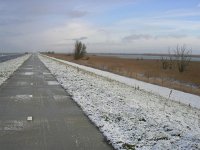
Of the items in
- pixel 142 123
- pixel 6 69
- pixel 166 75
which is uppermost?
pixel 142 123

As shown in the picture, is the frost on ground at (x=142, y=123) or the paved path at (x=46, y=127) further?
the frost on ground at (x=142, y=123)

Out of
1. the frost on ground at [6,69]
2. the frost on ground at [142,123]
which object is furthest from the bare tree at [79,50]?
the frost on ground at [142,123]

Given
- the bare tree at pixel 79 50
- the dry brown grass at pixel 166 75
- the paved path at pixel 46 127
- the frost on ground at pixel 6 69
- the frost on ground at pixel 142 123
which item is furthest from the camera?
the bare tree at pixel 79 50

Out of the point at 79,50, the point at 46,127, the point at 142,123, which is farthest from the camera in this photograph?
the point at 79,50

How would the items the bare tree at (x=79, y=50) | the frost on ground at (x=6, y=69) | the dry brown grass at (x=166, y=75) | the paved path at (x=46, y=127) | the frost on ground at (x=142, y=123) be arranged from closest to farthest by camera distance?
the paved path at (x=46, y=127), the frost on ground at (x=142, y=123), the dry brown grass at (x=166, y=75), the frost on ground at (x=6, y=69), the bare tree at (x=79, y=50)

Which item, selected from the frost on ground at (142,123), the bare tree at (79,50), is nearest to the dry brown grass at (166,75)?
the frost on ground at (142,123)

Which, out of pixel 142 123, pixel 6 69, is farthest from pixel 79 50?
pixel 142 123

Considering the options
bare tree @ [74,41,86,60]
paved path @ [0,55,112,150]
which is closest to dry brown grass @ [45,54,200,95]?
paved path @ [0,55,112,150]

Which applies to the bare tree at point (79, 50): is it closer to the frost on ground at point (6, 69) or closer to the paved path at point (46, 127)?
the frost on ground at point (6, 69)

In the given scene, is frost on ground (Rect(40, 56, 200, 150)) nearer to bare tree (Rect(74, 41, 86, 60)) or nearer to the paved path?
the paved path

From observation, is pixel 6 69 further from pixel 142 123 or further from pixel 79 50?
pixel 79 50

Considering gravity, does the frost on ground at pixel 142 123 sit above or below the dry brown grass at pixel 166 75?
above

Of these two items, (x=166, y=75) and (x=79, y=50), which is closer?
(x=166, y=75)

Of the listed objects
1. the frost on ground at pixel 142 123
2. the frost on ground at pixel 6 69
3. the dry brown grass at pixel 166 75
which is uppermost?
the frost on ground at pixel 142 123
